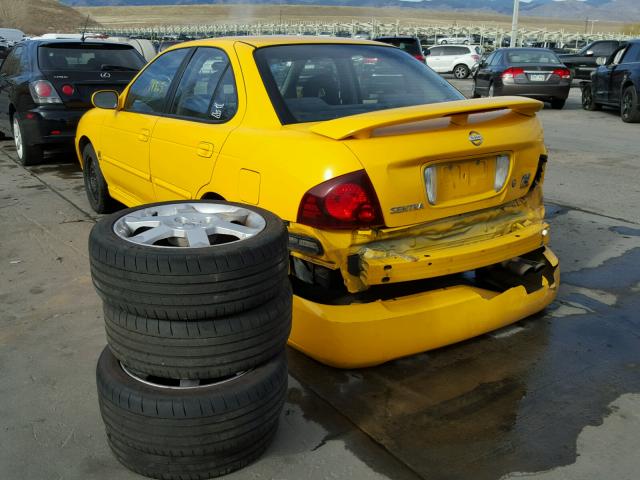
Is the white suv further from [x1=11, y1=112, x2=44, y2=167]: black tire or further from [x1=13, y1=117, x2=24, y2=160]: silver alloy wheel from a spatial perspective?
[x1=11, y1=112, x2=44, y2=167]: black tire

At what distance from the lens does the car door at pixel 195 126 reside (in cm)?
358

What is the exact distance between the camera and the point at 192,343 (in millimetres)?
2174

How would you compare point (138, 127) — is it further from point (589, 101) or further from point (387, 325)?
point (589, 101)

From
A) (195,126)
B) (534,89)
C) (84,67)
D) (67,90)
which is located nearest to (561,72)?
(534,89)

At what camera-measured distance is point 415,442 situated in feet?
8.54

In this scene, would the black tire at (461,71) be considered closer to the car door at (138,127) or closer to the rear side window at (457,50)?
the rear side window at (457,50)

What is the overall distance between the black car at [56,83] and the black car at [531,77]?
32.1ft

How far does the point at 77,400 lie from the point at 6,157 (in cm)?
766

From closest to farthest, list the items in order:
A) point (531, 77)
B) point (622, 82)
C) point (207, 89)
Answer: point (207, 89), point (622, 82), point (531, 77)

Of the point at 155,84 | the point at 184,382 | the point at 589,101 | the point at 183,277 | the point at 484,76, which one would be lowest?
the point at 589,101

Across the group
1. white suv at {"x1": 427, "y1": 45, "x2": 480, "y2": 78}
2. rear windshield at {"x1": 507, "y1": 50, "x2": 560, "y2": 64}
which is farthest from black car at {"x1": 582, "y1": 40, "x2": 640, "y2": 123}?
white suv at {"x1": 427, "y1": 45, "x2": 480, "y2": 78}

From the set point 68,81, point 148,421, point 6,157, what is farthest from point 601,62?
point 148,421

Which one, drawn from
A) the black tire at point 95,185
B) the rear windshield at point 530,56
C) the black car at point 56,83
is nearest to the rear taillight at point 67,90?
the black car at point 56,83

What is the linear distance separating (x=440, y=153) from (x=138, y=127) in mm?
2561
